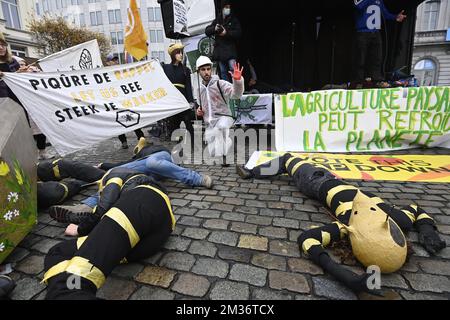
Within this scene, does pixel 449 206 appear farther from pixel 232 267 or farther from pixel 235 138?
pixel 235 138

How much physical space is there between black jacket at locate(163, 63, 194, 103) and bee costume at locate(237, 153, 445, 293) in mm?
4258

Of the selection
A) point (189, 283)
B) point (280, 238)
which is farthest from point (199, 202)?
point (189, 283)

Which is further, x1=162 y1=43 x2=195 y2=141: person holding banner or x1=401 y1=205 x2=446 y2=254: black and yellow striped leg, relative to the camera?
x1=162 y1=43 x2=195 y2=141: person holding banner

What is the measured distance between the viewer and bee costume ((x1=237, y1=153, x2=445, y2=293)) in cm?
159

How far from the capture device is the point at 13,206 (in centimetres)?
189

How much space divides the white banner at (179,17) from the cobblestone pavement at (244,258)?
5.92m

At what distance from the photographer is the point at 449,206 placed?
8.60 feet

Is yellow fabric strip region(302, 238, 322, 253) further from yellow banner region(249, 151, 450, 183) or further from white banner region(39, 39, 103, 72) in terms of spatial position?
white banner region(39, 39, 103, 72)

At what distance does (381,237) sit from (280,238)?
76 centimetres

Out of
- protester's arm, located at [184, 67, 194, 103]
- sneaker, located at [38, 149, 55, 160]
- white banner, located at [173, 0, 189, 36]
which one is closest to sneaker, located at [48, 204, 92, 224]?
sneaker, located at [38, 149, 55, 160]

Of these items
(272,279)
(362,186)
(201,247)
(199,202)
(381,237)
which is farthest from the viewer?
(362,186)

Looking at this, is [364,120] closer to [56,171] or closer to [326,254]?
[326,254]

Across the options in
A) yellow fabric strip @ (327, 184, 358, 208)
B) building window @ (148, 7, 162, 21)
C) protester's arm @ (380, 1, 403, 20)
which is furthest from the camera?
Answer: building window @ (148, 7, 162, 21)

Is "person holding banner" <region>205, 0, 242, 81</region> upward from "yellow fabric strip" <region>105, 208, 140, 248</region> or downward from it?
upward
